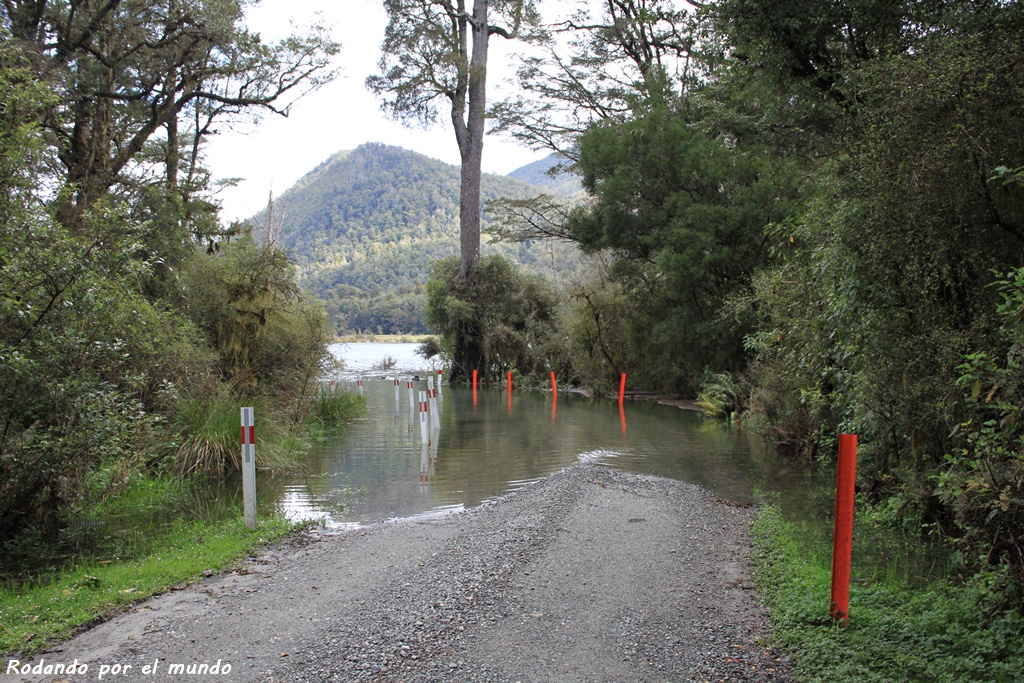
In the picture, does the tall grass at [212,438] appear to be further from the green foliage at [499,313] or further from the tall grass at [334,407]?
the green foliage at [499,313]

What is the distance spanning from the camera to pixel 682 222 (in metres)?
22.3

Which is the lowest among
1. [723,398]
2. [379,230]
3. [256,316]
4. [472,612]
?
[472,612]

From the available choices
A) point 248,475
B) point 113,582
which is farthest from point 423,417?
point 113,582

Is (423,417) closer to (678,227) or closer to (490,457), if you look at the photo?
(490,457)

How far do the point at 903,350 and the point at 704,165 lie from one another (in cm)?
1643

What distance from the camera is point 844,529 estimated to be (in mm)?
5027

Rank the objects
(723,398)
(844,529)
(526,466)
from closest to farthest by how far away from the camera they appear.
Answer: (844,529) < (526,466) < (723,398)

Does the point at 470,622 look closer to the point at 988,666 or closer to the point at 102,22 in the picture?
the point at 988,666

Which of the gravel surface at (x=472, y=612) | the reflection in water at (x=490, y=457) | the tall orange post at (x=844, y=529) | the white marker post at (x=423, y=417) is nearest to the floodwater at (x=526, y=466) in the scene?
the reflection in water at (x=490, y=457)

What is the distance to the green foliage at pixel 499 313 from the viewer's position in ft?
121

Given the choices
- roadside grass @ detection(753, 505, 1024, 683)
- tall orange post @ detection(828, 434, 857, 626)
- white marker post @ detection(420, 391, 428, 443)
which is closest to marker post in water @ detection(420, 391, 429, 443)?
white marker post @ detection(420, 391, 428, 443)

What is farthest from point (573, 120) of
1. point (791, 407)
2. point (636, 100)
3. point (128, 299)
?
point (128, 299)

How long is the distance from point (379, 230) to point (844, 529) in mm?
88403

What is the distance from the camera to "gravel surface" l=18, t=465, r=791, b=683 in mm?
4422
